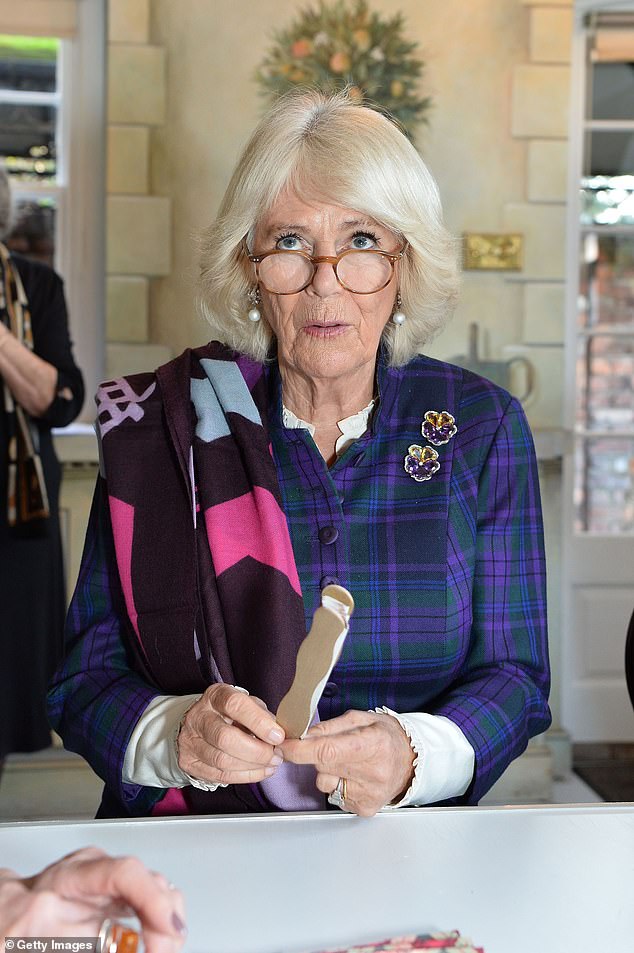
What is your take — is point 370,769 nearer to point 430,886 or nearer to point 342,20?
point 430,886

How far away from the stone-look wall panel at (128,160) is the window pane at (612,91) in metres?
1.45

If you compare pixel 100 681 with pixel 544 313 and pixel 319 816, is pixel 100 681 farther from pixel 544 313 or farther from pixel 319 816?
pixel 544 313

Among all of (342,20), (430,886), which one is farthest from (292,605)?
(342,20)

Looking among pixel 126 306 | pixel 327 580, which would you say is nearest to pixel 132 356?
pixel 126 306

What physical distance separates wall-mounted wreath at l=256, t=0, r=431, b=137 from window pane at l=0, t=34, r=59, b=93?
66 centimetres

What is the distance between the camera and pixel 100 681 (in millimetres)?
1263

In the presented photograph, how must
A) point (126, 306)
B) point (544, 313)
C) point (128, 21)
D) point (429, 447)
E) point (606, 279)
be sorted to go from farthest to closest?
point (606, 279), point (544, 313), point (126, 306), point (128, 21), point (429, 447)

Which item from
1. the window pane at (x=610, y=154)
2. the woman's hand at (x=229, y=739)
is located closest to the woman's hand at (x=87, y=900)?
the woman's hand at (x=229, y=739)

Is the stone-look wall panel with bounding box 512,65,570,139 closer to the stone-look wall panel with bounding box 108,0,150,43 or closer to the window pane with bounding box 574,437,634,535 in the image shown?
the window pane with bounding box 574,437,634,535

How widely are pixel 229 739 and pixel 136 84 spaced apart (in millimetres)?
2752

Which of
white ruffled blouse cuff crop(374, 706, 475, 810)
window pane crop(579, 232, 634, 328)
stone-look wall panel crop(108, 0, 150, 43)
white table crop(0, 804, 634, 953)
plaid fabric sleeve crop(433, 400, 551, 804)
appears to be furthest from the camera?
window pane crop(579, 232, 634, 328)

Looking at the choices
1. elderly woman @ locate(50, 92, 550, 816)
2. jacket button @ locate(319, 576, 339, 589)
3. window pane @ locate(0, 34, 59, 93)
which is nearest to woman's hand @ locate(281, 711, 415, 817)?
elderly woman @ locate(50, 92, 550, 816)

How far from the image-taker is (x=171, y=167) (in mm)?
3359

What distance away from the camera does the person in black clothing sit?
2.56 m
